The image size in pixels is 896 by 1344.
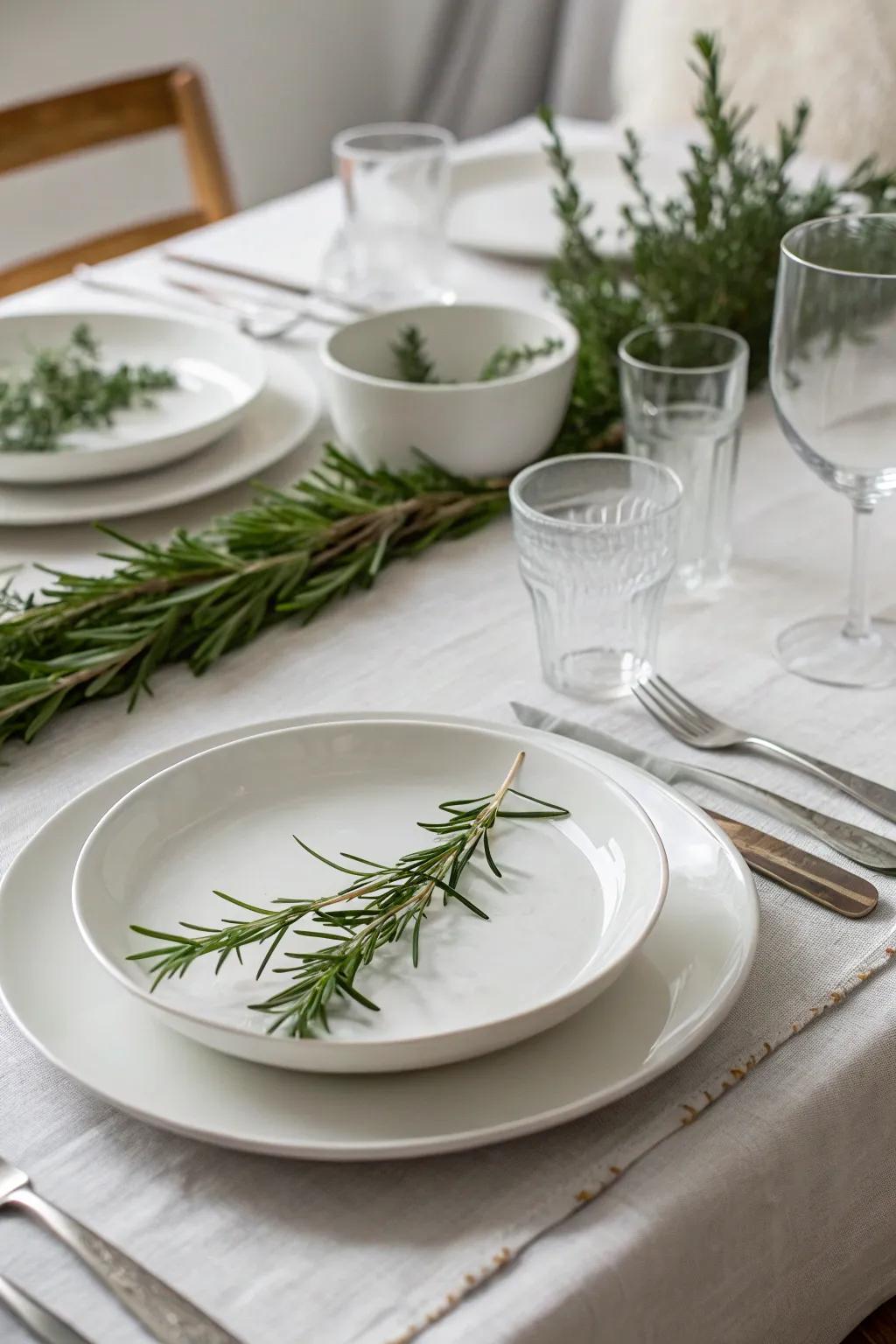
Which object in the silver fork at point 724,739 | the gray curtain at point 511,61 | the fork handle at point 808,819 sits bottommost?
the gray curtain at point 511,61

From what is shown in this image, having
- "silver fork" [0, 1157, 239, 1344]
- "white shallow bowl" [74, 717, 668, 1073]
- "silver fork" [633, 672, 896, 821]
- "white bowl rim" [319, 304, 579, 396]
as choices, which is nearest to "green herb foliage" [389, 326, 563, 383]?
"white bowl rim" [319, 304, 579, 396]

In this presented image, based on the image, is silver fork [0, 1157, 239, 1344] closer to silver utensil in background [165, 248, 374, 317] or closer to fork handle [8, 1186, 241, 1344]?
fork handle [8, 1186, 241, 1344]

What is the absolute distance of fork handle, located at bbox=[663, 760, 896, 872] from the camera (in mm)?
673

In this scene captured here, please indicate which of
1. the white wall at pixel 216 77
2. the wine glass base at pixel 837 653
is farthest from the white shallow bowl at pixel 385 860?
the white wall at pixel 216 77

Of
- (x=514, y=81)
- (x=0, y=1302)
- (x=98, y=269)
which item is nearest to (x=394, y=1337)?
(x=0, y=1302)

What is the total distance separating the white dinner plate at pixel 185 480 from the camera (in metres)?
1.01

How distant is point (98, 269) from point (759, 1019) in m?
1.22

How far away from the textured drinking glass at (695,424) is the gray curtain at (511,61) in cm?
268

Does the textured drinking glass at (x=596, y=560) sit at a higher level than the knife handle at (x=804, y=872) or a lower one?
higher

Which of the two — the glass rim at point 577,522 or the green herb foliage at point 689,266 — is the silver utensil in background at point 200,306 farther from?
the glass rim at point 577,522

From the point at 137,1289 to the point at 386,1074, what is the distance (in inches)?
4.6

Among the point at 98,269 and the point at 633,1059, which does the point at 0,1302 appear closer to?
the point at 633,1059

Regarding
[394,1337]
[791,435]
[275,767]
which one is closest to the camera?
[394,1337]

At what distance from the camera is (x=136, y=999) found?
570 mm
